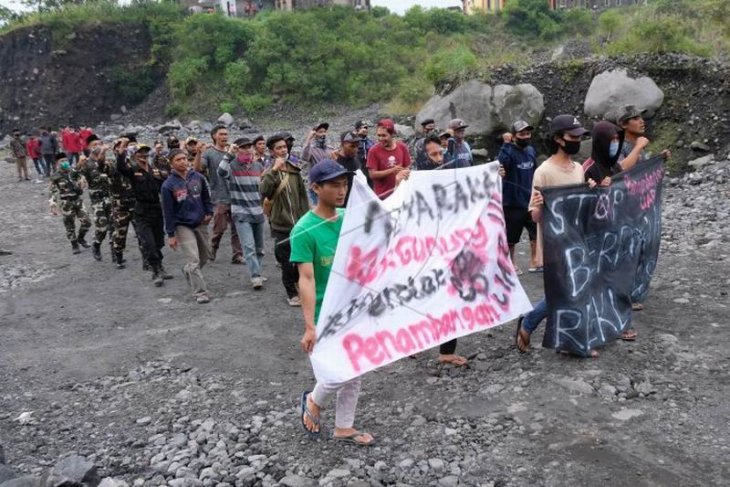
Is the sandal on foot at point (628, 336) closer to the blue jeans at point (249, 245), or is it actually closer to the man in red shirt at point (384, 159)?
the man in red shirt at point (384, 159)

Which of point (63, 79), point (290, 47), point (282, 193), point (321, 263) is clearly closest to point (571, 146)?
point (321, 263)

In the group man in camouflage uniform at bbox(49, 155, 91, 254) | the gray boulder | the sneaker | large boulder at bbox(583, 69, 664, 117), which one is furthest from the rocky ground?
large boulder at bbox(583, 69, 664, 117)

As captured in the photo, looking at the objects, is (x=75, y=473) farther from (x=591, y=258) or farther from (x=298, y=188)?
(x=298, y=188)

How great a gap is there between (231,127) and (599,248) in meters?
27.4

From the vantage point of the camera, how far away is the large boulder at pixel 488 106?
569 inches

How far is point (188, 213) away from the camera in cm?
739

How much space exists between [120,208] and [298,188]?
320 centimetres

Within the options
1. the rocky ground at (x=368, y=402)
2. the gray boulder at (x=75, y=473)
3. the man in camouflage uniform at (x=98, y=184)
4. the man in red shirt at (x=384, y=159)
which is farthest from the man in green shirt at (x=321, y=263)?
the man in camouflage uniform at (x=98, y=184)

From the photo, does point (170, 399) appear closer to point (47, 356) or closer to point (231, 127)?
point (47, 356)

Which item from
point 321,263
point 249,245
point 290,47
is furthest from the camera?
point 290,47

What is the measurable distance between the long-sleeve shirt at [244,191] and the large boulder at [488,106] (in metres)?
8.08

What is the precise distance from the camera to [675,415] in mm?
4129

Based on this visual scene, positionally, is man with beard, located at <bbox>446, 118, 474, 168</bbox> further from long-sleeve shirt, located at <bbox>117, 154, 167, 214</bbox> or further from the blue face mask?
long-sleeve shirt, located at <bbox>117, 154, 167, 214</bbox>

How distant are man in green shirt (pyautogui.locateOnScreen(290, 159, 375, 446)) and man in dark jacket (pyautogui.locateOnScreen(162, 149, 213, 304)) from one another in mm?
3794
